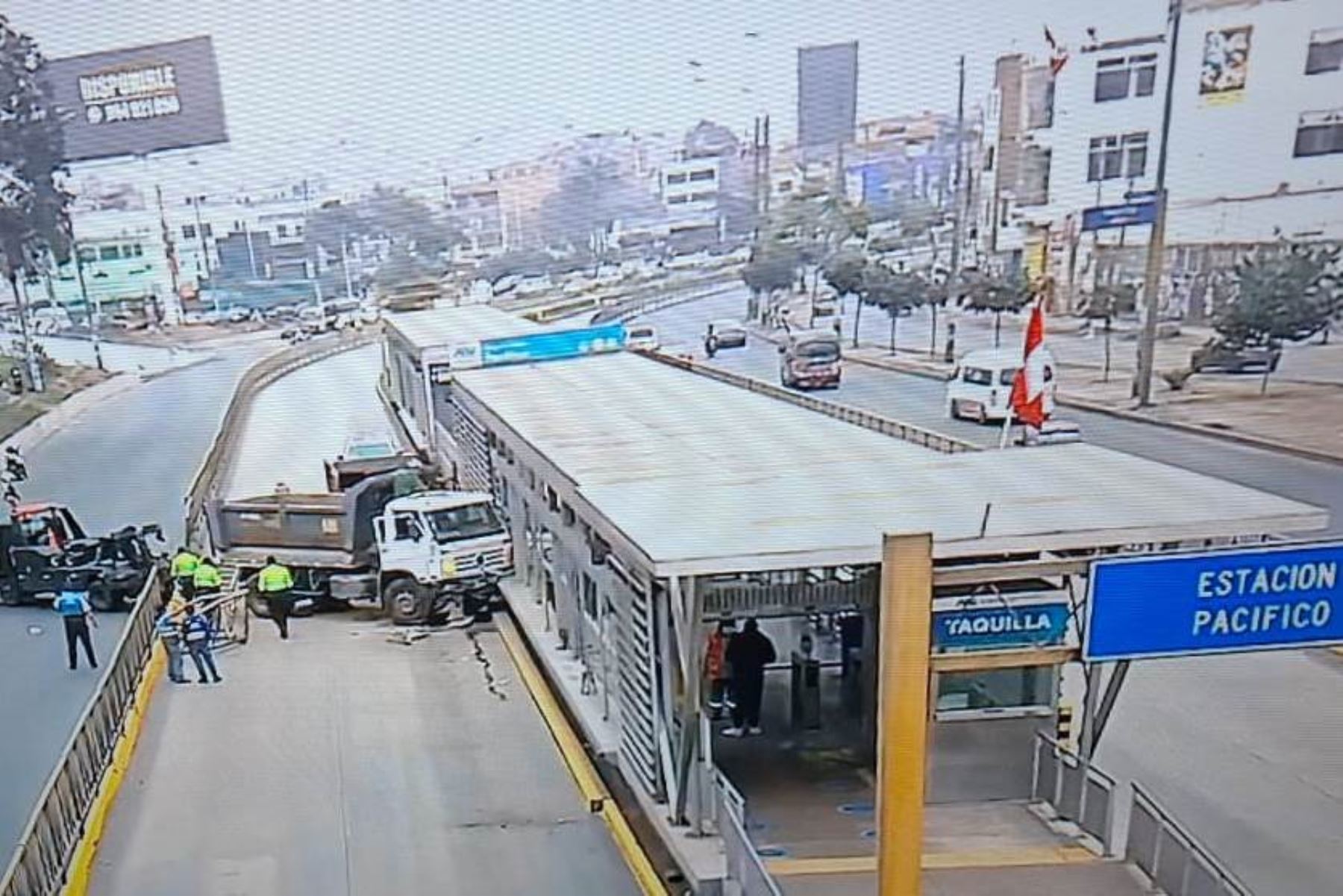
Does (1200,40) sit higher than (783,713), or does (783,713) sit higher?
(1200,40)

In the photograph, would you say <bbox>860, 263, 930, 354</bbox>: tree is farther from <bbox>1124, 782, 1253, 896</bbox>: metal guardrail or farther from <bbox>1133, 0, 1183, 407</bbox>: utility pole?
<bbox>1124, 782, 1253, 896</bbox>: metal guardrail

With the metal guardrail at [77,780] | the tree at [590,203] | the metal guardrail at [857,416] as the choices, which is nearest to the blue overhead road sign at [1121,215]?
the metal guardrail at [857,416]

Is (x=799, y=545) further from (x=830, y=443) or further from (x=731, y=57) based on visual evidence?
(x=731, y=57)

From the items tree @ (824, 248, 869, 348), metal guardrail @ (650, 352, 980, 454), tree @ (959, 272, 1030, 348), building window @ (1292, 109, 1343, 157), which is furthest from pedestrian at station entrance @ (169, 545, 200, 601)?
building window @ (1292, 109, 1343, 157)

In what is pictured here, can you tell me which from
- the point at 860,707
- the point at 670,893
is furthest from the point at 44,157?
the point at 860,707

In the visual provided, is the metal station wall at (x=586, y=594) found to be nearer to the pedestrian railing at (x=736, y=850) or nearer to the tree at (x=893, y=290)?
the pedestrian railing at (x=736, y=850)

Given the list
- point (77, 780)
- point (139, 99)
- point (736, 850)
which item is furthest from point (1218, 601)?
point (139, 99)

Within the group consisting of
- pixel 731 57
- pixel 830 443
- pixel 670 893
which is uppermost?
pixel 731 57
